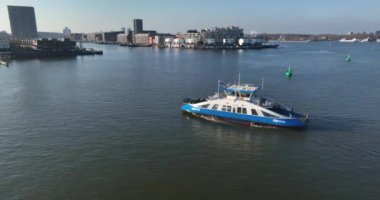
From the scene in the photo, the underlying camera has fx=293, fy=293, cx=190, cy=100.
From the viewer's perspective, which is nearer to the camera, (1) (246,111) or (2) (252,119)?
(2) (252,119)

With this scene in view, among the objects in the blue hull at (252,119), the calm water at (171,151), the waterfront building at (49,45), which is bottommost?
the calm water at (171,151)

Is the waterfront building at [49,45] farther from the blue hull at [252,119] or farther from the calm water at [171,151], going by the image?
the blue hull at [252,119]

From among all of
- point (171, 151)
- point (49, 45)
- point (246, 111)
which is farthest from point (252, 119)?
point (49, 45)

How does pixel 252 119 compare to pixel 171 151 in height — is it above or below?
above

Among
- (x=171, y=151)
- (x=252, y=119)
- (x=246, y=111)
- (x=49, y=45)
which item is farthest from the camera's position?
(x=49, y=45)

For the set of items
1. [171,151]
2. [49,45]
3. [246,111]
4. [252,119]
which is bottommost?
[171,151]

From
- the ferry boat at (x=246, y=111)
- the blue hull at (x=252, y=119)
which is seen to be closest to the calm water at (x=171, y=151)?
the blue hull at (x=252, y=119)

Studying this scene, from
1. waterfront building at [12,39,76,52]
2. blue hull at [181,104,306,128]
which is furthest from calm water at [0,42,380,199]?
waterfront building at [12,39,76,52]

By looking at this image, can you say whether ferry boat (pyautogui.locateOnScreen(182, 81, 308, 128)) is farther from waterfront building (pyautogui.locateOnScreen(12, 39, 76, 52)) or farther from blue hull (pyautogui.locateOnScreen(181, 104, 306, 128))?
waterfront building (pyautogui.locateOnScreen(12, 39, 76, 52))

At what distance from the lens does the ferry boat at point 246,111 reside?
44094 mm

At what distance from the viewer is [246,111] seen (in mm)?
45625

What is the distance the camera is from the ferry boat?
44.1m

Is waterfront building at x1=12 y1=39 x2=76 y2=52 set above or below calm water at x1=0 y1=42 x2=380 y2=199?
above

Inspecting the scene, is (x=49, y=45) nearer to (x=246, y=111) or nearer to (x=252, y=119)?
(x=246, y=111)
